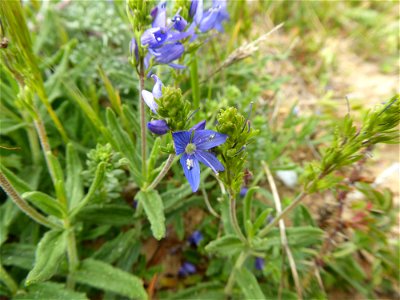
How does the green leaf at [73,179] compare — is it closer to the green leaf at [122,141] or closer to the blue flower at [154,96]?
the green leaf at [122,141]

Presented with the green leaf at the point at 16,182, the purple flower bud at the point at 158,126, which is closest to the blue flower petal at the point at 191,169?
the purple flower bud at the point at 158,126

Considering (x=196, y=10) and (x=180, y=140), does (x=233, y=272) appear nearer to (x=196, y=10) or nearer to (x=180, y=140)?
(x=180, y=140)

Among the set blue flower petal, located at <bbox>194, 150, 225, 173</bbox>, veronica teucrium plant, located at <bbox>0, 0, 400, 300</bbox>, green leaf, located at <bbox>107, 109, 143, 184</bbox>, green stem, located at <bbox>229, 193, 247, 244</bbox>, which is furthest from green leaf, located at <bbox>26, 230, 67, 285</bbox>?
blue flower petal, located at <bbox>194, 150, 225, 173</bbox>

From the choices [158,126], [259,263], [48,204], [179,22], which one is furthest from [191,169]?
[259,263]

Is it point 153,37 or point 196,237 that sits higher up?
point 153,37

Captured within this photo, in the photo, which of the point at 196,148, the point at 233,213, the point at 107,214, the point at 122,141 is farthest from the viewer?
the point at 107,214

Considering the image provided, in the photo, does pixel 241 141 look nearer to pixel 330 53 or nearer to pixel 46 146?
pixel 46 146

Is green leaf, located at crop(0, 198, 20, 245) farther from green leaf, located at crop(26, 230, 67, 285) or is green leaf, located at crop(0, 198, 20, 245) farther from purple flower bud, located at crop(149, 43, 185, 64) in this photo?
purple flower bud, located at crop(149, 43, 185, 64)

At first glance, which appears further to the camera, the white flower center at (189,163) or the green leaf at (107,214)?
the green leaf at (107,214)
